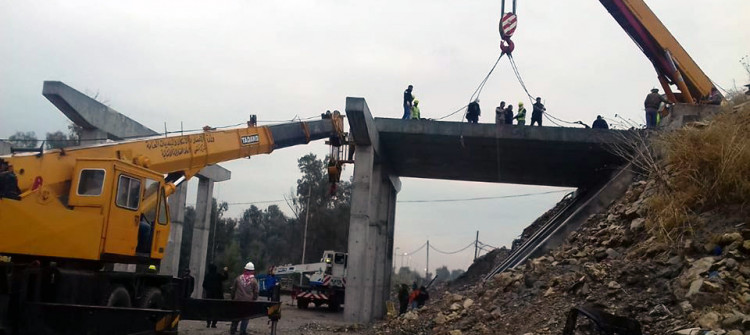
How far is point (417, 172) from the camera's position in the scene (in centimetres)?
2783

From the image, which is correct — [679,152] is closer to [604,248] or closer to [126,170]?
[604,248]

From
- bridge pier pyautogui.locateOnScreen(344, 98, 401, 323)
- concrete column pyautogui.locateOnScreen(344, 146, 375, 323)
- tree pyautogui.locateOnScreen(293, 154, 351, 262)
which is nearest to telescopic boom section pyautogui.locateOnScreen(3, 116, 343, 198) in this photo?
bridge pier pyautogui.locateOnScreen(344, 98, 401, 323)

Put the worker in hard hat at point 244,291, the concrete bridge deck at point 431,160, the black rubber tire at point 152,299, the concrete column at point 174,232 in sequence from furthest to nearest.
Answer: the concrete column at point 174,232, the concrete bridge deck at point 431,160, the worker in hard hat at point 244,291, the black rubber tire at point 152,299

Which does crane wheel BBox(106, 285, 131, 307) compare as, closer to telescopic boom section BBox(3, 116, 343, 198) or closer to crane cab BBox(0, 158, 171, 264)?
crane cab BBox(0, 158, 171, 264)

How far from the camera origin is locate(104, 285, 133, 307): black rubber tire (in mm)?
9447

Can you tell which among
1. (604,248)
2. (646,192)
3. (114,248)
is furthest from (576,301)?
(114,248)

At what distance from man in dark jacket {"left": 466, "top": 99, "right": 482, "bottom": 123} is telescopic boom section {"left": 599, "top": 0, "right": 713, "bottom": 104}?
17.0 ft

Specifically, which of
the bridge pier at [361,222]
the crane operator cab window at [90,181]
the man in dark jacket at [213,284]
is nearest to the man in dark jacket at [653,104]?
the bridge pier at [361,222]

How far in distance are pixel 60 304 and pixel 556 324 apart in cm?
678

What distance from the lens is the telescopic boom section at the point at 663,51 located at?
754 inches

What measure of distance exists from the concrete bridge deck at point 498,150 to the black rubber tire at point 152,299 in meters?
8.74

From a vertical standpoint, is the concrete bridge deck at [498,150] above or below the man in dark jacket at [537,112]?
below

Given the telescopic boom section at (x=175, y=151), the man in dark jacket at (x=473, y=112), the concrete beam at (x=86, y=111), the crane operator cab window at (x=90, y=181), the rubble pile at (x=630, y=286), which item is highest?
the man in dark jacket at (x=473, y=112)

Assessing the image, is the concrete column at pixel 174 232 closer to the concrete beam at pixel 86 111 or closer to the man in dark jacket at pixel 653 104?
the concrete beam at pixel 86 111
